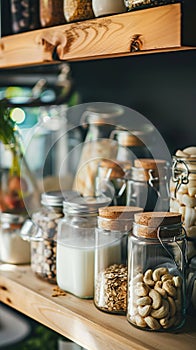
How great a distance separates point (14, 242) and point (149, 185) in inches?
14.2

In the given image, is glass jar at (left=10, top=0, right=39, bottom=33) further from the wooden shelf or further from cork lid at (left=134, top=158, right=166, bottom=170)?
the wooden shelf

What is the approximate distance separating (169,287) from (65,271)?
0.25 metres

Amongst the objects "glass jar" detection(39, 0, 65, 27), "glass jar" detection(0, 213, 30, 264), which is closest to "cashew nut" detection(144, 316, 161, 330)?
"glass jar" detection(0, 213, 30, 264)

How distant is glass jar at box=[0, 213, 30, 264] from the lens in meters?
1.28

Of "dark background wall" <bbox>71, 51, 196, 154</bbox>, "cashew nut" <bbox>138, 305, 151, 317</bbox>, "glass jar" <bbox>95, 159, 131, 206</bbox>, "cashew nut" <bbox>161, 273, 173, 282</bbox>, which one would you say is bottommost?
"cashew nut" <bbox>138, 305, 151, 317</bbox>

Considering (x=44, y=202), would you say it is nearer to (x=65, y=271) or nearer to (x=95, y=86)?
(x=65, y=271)

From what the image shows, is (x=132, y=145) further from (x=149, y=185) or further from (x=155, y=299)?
(x=155, y=299)

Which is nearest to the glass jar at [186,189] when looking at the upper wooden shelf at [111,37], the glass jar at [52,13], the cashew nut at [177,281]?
the cashew nut at [177,281]

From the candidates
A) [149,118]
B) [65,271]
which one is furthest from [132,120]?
[65,271]

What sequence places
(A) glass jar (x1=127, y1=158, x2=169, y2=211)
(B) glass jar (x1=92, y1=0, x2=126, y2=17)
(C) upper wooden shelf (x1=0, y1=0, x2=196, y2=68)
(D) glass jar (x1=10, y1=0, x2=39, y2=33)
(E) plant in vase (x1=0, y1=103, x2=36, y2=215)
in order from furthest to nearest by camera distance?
(E) plant in vase (x1=0, y1=103, x2=36, y2=215) → (D) glass jar (x1=10, y1=0, x2=39, y2=33) → (A) glass jar (x1=127, y1=158, x2=169, y2=211) → (B) glass jar (x1=92, y1=0, x2=126, y2=17) → (C) upper wooden shelf (x1=0, y1=0, x2=196, y2=68)

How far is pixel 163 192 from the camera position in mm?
1076

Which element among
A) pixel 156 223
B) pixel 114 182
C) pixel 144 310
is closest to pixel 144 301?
pixel 144 310

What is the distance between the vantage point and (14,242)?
4.21 ft

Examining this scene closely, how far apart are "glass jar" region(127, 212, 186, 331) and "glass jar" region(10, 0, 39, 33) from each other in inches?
20.7
